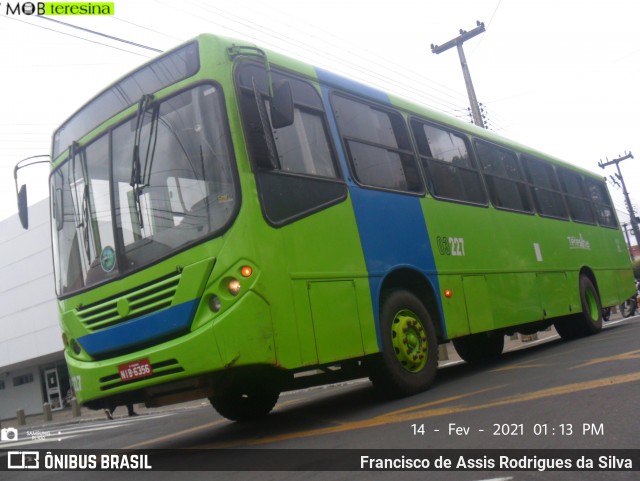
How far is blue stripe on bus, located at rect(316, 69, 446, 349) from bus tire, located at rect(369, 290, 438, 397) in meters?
0.23

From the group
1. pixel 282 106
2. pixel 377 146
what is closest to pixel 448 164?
pixel 377 146

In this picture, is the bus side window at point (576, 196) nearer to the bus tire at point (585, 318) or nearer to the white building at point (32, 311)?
the bus tire at point (585, 318)

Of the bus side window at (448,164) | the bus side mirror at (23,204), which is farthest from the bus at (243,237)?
the bus side mirror at (23,204)

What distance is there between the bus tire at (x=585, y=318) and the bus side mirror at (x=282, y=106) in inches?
356

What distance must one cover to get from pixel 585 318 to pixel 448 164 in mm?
Result: 5762

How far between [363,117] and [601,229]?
377 inches

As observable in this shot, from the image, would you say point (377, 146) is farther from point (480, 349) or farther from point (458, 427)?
point (480, 349)

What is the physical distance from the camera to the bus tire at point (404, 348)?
22.6 ft

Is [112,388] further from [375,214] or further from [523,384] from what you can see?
[523,384]

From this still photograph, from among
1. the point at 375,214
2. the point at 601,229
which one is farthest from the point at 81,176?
the point at 601,229

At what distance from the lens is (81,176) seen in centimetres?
666

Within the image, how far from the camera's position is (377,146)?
7801 mm
